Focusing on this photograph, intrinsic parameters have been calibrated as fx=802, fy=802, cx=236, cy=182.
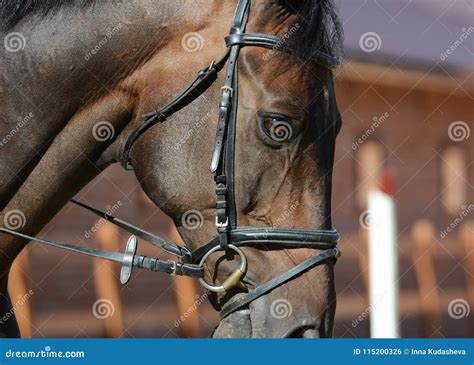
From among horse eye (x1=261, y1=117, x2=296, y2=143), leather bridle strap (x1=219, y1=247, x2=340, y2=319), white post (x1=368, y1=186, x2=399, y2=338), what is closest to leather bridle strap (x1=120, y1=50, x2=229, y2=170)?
horse eye (x1=261, y1=117, x2=296, y2=143)

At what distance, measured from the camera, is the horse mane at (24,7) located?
10.4 ft

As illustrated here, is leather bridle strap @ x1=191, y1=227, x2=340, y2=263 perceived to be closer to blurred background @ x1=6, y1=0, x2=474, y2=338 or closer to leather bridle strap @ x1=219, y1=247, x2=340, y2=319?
leather bridle strap @ x1=219, y1=247, x2=340, y2=319

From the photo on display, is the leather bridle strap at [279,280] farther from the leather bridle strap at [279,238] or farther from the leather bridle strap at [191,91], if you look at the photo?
the leather bridle strap at [191,91]

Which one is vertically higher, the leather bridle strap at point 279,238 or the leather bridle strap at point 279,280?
the leather bridle strap at point 279,238

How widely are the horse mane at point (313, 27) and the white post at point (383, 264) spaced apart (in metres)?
2.59

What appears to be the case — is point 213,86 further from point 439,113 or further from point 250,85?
point 439,113

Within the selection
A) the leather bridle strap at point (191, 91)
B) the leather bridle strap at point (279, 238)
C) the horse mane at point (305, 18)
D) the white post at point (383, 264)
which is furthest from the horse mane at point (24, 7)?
the white post at point (383, 264)

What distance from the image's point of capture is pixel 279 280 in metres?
2.94

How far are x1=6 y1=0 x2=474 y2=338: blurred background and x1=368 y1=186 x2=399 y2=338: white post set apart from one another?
148 mm

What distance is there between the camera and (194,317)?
24.8 ft

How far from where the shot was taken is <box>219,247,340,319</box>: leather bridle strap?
2.94m
